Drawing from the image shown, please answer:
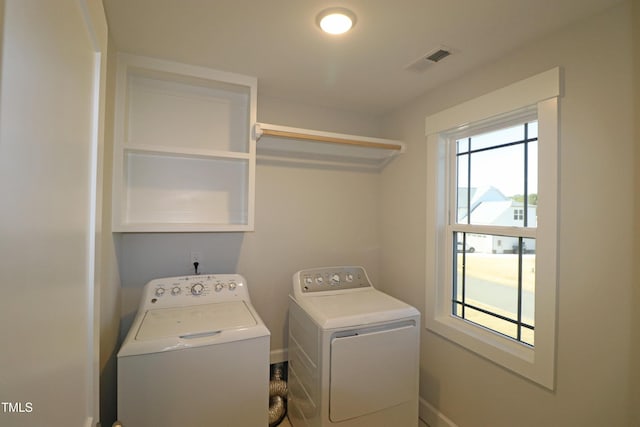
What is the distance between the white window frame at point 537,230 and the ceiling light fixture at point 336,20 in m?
0.91

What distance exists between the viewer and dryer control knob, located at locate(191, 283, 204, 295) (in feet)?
6.03

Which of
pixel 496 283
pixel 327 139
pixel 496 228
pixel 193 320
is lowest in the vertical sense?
pixel 193 320

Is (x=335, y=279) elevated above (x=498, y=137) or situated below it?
below

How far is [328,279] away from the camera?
2.16 m

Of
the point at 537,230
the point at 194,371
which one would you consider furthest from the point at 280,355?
the point at 537,230

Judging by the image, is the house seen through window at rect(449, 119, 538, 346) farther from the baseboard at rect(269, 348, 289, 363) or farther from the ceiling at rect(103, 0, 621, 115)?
the baseboard at rect(269, 348, 289, 363)

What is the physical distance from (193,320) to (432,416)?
174 cm

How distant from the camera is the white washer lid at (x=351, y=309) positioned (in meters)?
1.63

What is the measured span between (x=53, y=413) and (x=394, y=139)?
8.13 ft

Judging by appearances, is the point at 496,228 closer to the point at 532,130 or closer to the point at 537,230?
the point at 537,230

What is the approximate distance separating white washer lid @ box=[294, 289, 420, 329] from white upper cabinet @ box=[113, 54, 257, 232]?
67 cm

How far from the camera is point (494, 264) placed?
181 cm

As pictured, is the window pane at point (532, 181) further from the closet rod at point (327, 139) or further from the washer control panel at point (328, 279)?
the washer control panel at point (328, 279)

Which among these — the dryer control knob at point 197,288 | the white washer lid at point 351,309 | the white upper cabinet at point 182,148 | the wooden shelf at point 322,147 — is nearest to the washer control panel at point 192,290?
the dryer control knob at point 197,288
